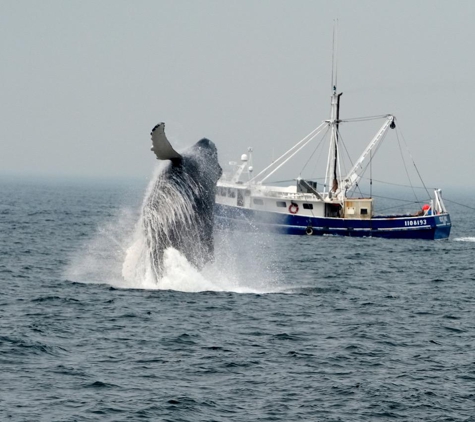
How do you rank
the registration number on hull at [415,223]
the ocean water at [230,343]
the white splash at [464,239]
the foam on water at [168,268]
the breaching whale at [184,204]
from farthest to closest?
the white splash at [464,239]
the registration number on hull at [415,223]
the foam on water at [168,268]
the breaching whale at [184,204]
the ocean water at [230,343]

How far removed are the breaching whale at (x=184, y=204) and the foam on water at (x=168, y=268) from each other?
12.5 inches

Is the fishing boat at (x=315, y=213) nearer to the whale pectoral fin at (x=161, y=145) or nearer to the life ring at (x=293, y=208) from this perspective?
the life ring at (x=293, y=208)

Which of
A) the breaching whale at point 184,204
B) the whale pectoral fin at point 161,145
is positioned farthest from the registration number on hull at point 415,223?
the whale pectoral fin at point 161,145

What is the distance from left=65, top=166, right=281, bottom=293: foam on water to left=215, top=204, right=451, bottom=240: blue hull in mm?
10441

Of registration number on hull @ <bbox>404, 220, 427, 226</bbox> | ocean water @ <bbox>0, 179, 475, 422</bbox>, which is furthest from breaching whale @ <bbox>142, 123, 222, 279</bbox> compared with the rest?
registration number on hull @ <bbox>404, 220, 427, 226</bbox>

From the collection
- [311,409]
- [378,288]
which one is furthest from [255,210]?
[311,409]

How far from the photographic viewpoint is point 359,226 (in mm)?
69750

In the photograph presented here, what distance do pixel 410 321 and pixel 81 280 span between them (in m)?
13.8

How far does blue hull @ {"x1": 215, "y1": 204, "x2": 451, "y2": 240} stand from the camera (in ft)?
227

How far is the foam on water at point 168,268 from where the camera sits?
96.5 ft

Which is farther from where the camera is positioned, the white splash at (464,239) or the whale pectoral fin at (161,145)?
the white splash at (464,239)

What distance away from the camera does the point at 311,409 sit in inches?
768

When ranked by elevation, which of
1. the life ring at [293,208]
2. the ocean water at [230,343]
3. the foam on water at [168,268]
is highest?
the life ring at [293,208]

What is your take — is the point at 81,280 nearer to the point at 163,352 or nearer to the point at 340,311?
the point at 340,311
